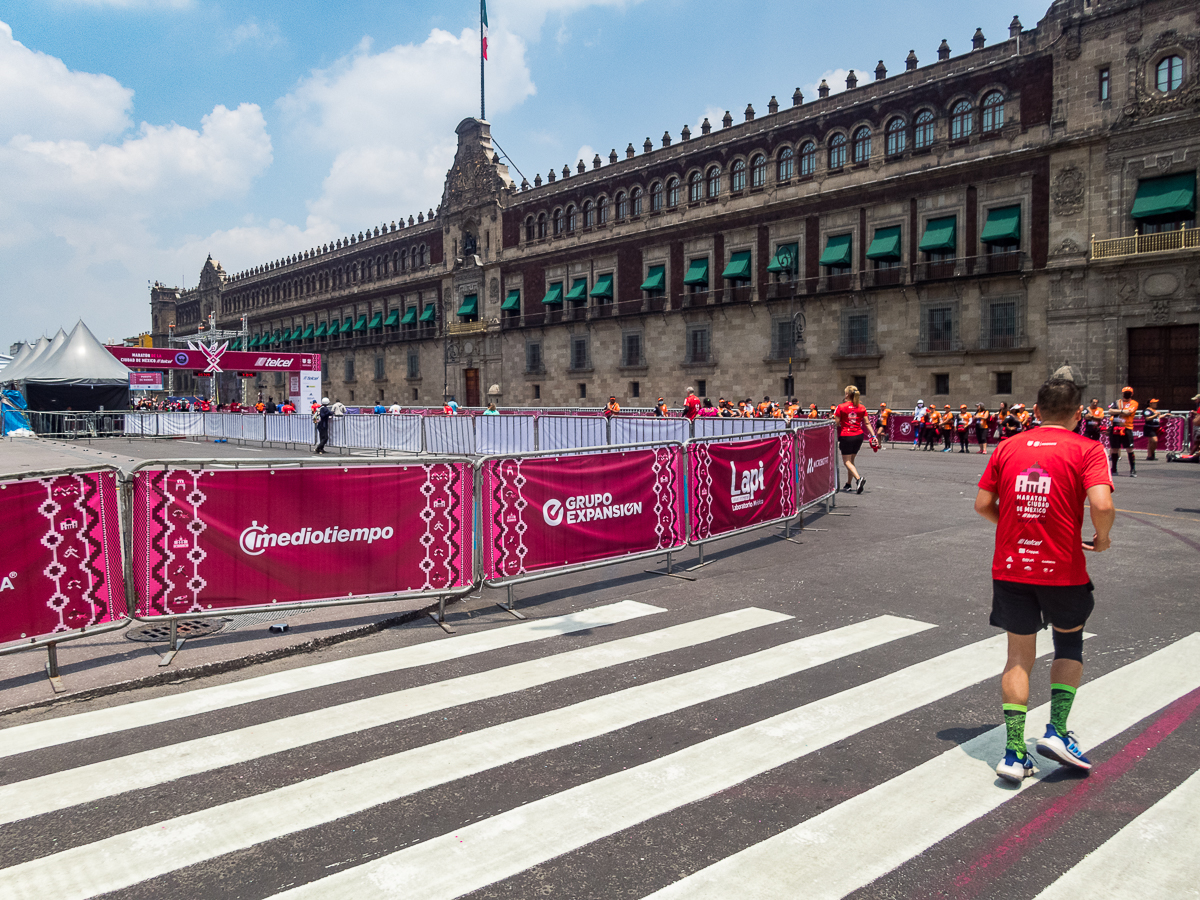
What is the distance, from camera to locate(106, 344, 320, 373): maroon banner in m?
43.3

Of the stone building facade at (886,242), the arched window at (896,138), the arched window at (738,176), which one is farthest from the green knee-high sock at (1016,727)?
the arched window at (738,176)

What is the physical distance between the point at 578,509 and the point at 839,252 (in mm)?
33480

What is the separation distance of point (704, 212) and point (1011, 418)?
23.7m

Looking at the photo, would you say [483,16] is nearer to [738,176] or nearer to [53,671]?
[738,176]

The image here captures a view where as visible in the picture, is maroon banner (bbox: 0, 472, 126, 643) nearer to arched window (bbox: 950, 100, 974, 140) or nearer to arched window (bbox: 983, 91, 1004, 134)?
arched window (bbox: 983, 91, 1004, 134)

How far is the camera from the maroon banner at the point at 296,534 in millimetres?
5973

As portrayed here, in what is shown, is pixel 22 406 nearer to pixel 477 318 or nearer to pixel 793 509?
pixel 477 318

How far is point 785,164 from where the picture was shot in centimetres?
4038

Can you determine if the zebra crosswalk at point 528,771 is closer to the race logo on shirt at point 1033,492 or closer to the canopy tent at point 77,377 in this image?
the race logo on shirt at point 1033,492

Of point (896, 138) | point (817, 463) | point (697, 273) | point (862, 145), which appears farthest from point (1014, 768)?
point (697, 273)

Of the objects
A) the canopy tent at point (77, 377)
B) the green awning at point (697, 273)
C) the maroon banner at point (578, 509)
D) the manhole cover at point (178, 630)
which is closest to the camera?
the manhole cover at point (178, 630)

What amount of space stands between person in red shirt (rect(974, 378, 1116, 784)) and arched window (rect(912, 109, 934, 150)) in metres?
36.0

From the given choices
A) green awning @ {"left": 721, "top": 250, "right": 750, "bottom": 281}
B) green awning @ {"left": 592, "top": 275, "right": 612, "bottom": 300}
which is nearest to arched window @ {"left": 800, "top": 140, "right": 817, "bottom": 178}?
green awning @ {"left": 721, "top": 250, "right": 750, "bottom": 281}

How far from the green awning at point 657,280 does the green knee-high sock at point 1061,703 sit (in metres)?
43.3
